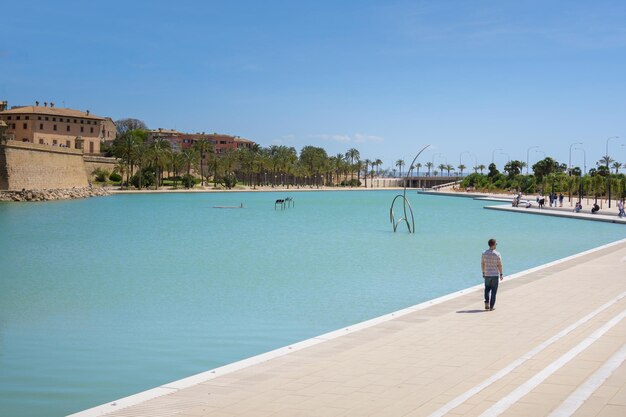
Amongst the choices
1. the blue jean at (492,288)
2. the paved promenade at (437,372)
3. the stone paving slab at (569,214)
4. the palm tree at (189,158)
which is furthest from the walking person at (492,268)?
the palm tree at (189,158)

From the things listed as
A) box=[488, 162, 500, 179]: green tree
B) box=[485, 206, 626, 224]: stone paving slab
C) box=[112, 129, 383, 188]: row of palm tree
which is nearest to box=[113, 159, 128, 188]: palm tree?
box=[112, 129, 383, 188]: row of palm tree

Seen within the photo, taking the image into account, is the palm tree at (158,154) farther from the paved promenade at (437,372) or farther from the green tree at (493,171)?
the paved promenade at (437,372)

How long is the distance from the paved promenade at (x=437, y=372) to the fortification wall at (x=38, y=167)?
265ft

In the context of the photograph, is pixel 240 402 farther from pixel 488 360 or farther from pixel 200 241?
pixel 200 241

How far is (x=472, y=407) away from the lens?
26.1 ft

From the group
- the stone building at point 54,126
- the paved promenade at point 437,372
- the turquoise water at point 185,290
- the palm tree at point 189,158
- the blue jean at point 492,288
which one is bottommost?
the turquoise water at point 185,290

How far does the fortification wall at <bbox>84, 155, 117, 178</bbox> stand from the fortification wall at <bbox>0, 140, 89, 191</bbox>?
500 inches

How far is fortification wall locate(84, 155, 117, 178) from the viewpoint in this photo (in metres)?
128

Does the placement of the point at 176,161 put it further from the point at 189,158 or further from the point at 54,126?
the point at 54,126

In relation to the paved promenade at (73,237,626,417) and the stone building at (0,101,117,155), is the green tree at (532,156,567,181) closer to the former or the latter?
the stone building at (0,101,117,155)

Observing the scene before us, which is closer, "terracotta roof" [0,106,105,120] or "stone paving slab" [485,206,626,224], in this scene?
"stone paving slab" [485,206,626,224]

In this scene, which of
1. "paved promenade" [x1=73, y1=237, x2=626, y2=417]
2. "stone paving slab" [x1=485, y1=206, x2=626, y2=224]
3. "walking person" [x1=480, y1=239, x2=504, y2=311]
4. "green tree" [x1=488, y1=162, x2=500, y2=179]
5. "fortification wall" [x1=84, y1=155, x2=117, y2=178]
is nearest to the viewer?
"paved promenade" [x1=73, y1=237, x2=626, y2=417]

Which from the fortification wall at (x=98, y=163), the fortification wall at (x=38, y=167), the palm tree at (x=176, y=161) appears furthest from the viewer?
the palm tree at (x=176, y=161)

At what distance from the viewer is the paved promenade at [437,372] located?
317 inches
